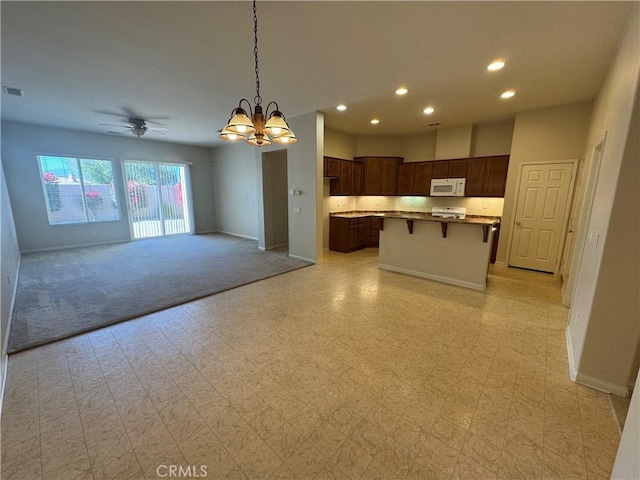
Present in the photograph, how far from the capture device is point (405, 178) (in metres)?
6.61

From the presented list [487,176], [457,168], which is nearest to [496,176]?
[487,176]

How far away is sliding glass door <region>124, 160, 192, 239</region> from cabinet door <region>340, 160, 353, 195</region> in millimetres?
5326

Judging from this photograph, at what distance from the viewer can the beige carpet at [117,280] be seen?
9.64 ft

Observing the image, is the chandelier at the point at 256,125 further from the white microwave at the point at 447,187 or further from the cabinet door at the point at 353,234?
the white microwave at the point at 447,187

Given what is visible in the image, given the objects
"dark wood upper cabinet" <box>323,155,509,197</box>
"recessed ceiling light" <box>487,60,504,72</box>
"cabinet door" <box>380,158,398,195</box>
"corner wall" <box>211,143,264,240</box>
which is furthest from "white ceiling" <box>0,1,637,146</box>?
"corner wall" <box>211,143,264,240</box>

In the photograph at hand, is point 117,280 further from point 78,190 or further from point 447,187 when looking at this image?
point 447,187

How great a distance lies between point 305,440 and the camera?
1.56 metres

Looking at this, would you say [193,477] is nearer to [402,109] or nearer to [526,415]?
[526,415]

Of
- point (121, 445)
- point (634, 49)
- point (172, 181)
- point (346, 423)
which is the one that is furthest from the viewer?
point (172, 181)

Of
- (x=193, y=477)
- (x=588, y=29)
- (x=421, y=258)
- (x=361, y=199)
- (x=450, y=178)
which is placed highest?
(x=588, y=29)

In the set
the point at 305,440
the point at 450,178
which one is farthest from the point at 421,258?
the point at 305,440

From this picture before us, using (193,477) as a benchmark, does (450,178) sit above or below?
above

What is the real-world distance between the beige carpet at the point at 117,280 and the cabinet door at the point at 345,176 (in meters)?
2.23

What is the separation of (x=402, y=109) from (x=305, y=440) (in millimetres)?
4979
